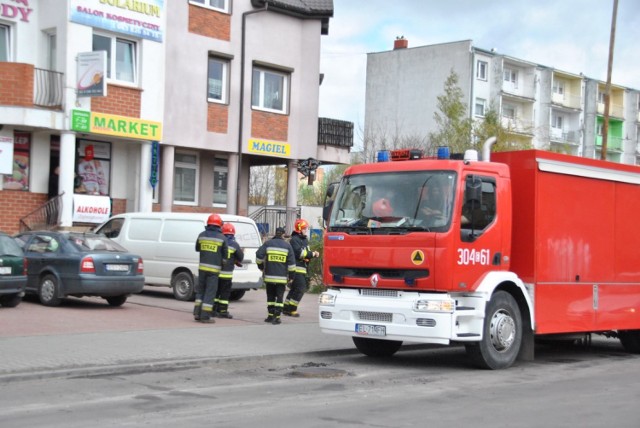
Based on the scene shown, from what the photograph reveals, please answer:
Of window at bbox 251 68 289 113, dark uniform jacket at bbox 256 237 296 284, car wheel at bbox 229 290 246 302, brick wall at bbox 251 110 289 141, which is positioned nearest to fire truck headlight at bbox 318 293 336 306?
dark uniform jacket at bbox 256 237 296 284

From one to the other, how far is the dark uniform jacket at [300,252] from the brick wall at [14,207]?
9.49 metres

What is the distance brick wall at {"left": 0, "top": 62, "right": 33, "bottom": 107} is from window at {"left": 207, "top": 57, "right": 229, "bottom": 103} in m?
6.49

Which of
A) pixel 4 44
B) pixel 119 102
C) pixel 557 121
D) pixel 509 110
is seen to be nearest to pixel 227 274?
pixel 119 102

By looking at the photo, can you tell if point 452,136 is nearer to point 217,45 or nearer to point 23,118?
point 217,45

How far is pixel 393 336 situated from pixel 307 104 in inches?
751

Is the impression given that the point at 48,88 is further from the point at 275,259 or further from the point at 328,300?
the point at 328,300

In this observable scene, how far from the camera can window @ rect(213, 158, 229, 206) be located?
28797mm

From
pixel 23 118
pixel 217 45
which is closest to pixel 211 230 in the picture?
pixel 23 118

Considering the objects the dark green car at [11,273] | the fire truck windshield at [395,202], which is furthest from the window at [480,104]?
the fire truck windshield at [395,202]

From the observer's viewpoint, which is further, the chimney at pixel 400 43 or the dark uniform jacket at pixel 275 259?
the chimney at pixel 400 43

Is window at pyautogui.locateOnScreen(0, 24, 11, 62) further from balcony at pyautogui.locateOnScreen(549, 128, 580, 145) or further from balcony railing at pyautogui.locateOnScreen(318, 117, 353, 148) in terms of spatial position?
balcony at pyautogui.locateOnScreen(549, 128, 580, 145)

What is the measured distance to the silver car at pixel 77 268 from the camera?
650 inches

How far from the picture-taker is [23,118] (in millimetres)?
21750

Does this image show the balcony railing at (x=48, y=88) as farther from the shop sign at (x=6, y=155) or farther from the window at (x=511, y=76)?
the window at (x=511, y=76)
